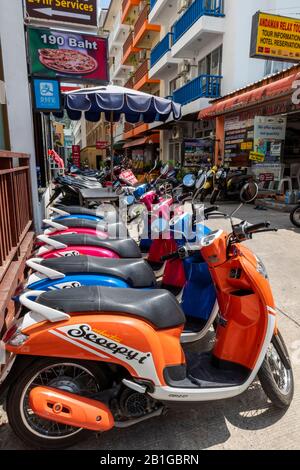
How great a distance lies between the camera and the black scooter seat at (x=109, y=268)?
2406 mm

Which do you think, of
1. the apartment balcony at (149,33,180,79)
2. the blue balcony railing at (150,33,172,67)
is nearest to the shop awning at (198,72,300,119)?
the apartment balcony at (149,33,180,79)

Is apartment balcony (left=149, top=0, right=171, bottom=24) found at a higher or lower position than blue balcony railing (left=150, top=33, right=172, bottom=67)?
higher

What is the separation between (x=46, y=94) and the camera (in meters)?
5.56

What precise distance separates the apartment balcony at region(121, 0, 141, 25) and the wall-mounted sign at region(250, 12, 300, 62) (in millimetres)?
20313

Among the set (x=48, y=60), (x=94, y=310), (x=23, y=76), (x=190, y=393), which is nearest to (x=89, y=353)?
(x=94, y=310)

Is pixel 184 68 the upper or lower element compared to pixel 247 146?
upper

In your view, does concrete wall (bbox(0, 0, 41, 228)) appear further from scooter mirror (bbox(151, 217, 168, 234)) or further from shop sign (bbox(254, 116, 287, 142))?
shop sign (bbox(254, 116, 287, 142))

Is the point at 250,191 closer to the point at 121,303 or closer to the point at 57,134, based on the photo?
the point at 121,303

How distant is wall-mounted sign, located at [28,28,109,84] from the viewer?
557 centimetres

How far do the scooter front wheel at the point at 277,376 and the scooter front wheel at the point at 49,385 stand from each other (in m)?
1.00

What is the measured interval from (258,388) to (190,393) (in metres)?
0.79

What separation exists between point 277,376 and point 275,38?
31.9 ft

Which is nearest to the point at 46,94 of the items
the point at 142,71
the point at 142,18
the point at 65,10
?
the point at 65,10

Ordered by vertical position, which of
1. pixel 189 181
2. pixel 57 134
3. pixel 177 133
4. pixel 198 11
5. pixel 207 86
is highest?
pixel 198 11
